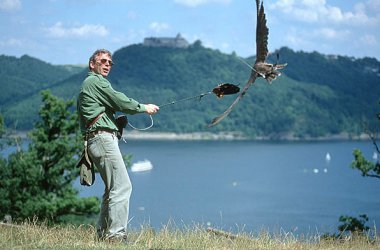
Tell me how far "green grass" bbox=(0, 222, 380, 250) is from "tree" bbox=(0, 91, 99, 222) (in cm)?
2180

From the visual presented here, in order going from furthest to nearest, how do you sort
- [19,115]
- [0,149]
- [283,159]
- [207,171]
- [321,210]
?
[283,159]
[19,115]
[207,171]
[321,210]
[0,149]

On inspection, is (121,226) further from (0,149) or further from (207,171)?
(207,171)

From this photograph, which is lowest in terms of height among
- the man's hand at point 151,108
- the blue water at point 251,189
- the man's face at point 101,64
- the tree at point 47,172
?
the blue water at point 251,189

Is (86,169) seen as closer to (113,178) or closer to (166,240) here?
(113,178)

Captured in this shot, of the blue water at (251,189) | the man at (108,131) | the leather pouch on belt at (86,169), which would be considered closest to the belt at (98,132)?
the man at (108,131)

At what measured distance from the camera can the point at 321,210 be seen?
70.1 metres

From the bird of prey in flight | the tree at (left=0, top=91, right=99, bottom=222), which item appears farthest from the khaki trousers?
the tree at (left=0, top=91, right=99, bottom=222)

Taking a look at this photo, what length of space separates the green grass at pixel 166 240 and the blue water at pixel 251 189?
20.9 m

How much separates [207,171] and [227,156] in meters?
33.9

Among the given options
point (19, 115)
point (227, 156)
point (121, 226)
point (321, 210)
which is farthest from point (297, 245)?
point (227, 156)

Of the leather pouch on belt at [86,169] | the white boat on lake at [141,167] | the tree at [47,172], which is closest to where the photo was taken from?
the leather pouch on belt at [86,169]

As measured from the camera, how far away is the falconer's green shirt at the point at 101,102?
6320 mm

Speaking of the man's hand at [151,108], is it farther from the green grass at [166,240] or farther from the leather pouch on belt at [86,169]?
the green grass at [166,240]

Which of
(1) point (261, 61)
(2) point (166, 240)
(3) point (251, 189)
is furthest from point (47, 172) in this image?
(3) point (251, 189)
